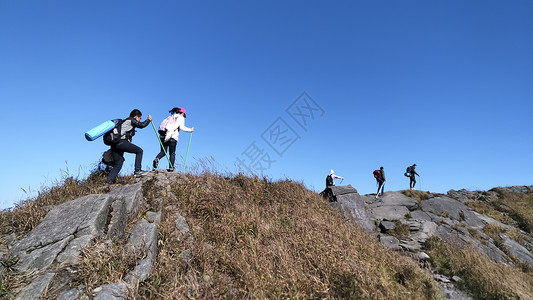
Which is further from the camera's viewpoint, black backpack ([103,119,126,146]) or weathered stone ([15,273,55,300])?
black backpack ([103,119,126,146])

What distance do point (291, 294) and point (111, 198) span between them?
4.57 m

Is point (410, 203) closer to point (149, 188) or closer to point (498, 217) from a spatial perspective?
point (498, 217)

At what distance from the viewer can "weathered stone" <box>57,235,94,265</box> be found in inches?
171

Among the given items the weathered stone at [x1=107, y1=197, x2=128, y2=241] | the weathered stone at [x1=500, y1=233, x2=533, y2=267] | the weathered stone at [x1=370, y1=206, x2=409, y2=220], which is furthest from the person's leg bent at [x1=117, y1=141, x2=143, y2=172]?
the weathered stone at [x1=500, y1=233, x2=533, y2=267]

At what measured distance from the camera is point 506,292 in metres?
5.64

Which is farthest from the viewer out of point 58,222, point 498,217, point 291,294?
Answer: point 498,217

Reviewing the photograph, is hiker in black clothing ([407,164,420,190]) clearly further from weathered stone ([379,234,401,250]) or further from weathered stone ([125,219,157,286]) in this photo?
weathered stone ([125,219,157,286])

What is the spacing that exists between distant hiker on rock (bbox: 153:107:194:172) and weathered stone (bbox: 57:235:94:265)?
15.0 feet

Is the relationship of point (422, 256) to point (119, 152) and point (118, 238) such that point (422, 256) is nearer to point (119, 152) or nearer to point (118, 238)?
point (118, 238)

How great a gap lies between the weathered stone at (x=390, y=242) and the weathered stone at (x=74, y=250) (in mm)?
8939

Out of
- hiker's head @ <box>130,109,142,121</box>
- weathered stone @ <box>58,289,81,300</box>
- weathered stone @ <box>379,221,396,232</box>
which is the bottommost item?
weathered stone @ <box>58,289,81,300</box>

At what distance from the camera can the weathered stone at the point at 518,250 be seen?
9734mm

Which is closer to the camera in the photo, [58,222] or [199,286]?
[199,286]

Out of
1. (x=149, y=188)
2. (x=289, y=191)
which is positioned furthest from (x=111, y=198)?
(x=289, y=191)
